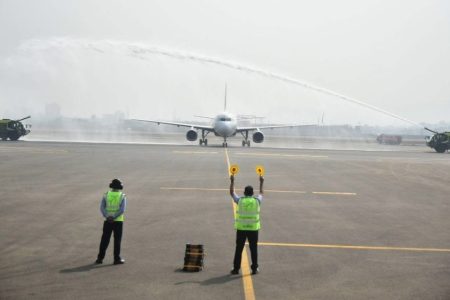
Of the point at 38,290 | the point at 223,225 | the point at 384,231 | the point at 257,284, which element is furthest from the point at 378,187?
the point at 38,290

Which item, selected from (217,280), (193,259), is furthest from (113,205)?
(217,280)

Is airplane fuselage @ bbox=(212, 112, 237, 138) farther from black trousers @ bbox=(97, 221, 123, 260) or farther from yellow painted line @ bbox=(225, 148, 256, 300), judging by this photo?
black trousers @ bbox=(97, 221, 123, 260)

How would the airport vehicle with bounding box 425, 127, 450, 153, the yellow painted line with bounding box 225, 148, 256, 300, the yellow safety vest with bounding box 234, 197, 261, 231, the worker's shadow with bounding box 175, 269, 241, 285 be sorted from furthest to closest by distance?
the airport vehicle with bounding box 425, 127, 450, 153
the yellow safety vest with bounding box 234, 197, 261, 231
the worker's shadow with bounding box 175, 269, 241, 285
the yellow painted line with bounding box 225, 148, 256, 300

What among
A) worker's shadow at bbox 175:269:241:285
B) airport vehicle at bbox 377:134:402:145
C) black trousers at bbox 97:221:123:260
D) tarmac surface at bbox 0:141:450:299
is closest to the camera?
tarmac surface at bbox 0:141:450:299

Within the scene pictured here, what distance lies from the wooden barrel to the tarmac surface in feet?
0.76

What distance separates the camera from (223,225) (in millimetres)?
16188

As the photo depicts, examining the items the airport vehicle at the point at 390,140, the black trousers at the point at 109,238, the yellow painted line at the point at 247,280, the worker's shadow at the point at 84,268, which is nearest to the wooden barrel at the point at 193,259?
the yellow painted line at the point at 247,280

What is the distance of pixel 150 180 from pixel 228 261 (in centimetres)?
1640

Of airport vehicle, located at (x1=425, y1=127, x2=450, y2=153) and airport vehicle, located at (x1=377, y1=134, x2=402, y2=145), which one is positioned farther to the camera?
airport vehicle, located at (x1=377, y1=134, x2=402, y2=145)

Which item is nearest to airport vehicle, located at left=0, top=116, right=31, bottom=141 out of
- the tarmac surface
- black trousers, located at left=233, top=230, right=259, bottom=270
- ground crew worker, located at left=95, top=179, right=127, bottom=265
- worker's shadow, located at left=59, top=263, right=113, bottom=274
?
the tarmac surface

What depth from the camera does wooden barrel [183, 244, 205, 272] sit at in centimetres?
1090

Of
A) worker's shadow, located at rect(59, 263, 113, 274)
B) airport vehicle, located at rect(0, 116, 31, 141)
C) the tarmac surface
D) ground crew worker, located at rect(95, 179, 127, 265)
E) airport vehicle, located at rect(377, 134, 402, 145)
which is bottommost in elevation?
worker's shadow, located at rect(59, 263, 113, 274)

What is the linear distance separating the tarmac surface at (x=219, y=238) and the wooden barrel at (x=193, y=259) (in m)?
0.23

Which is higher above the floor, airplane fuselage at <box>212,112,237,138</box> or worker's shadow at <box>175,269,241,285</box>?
airplane fuselage at <box>212,112,237,138</box>
